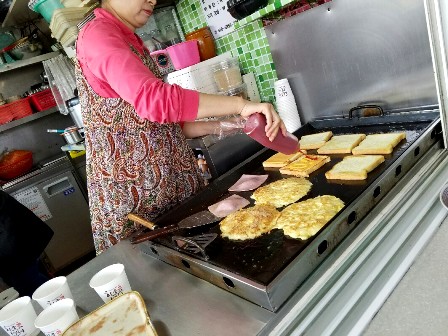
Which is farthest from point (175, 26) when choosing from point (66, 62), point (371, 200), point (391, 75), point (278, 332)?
point (278, 332)

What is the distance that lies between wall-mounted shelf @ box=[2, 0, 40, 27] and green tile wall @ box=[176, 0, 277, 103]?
2077mm

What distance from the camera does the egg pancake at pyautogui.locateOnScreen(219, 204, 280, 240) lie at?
1.23 metres

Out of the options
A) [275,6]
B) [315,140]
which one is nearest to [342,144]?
[315,140]

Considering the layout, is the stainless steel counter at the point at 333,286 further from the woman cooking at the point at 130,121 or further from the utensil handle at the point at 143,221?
the woman cooking at the point at 130,121

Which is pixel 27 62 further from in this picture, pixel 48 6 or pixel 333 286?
pixel 333 286

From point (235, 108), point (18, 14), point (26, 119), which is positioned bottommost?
point (235, 108)

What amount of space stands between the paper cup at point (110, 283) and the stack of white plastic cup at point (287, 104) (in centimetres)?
165

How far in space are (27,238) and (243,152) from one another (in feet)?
6.00

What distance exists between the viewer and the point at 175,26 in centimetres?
Answer: 330

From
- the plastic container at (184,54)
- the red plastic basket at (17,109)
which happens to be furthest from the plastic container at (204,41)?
the red plastic basket at (17,109)

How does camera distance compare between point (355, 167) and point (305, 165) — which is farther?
point (305, 165)

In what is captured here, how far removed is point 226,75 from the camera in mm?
2695

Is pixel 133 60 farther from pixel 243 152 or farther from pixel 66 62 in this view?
pixel 66 62

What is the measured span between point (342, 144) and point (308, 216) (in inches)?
27.4
